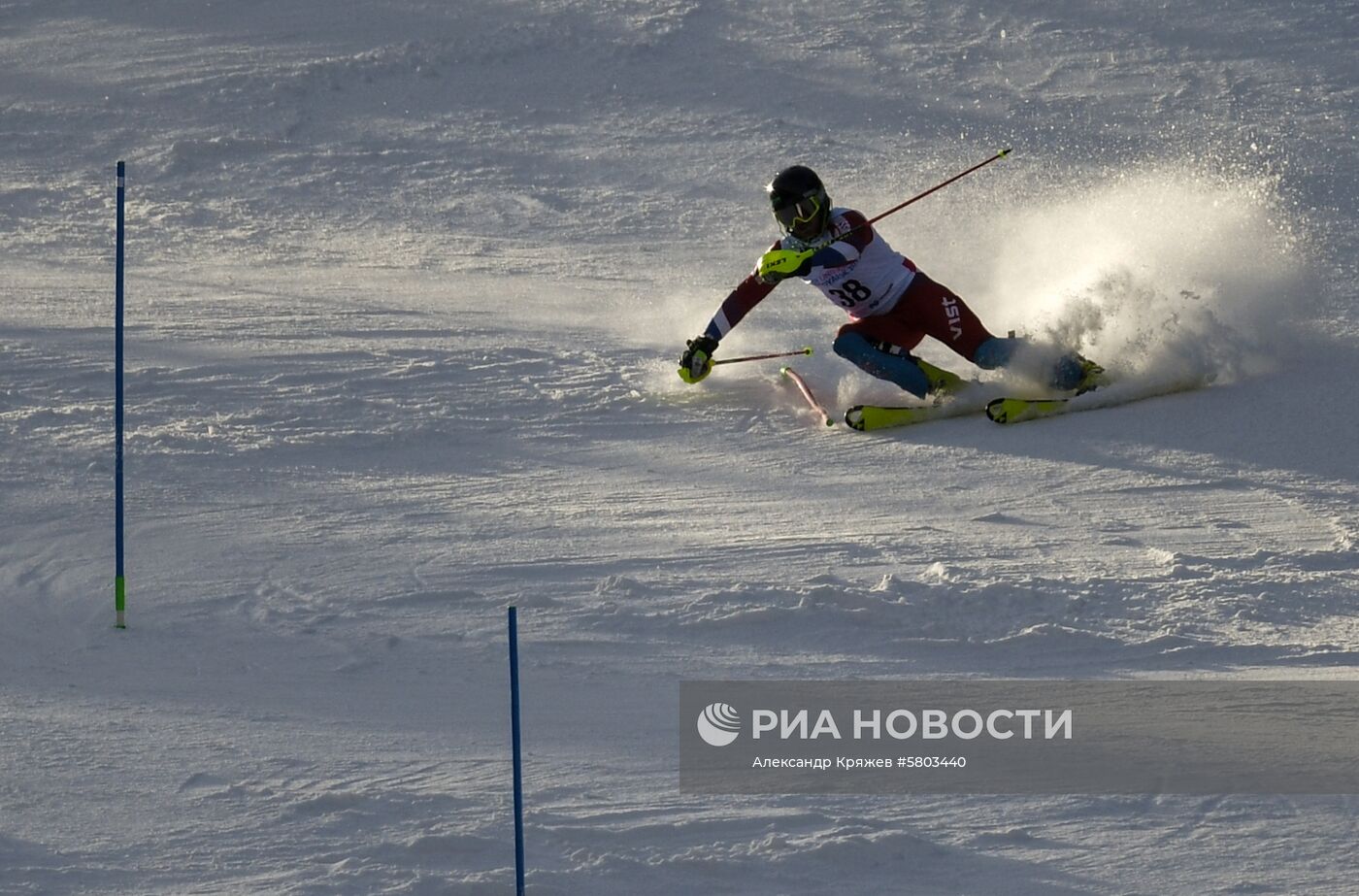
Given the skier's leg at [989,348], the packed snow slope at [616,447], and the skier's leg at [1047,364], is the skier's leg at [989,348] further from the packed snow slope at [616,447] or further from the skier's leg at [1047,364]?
the packed snow slope at [616,447]

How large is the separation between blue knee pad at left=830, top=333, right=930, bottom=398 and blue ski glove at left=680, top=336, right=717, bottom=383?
68 centimetres

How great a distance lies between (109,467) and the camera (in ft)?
26.3

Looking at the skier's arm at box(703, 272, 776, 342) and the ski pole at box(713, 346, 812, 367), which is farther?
the ski pole at box(713, 346, 812, 367)

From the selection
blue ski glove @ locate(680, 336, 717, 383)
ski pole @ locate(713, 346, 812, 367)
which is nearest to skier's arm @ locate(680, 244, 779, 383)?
blue ski glove @ locate(680, 336, 717, 383)

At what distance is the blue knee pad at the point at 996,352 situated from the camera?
867 cm

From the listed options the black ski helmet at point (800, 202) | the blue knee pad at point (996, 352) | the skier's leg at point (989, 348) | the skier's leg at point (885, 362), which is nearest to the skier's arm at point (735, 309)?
the black ski helmet at point (800, 202)

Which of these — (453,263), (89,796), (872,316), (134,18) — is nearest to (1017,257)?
(872,316)

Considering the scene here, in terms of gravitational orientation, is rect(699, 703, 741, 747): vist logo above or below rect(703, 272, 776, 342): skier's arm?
below

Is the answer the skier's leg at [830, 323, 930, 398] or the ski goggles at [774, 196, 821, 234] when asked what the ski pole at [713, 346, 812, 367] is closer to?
the skier's leg at [830, 323, 930, 398]

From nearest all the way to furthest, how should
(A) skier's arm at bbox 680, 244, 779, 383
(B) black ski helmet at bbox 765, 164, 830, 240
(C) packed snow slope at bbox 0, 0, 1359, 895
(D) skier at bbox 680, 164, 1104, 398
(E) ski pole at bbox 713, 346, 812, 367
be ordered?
(C) packed snow slope at bbox 0, 0, 1359, 895
(B) black ski helmet at bbox 765, 164, 830, 240
(D) skier at bbox 680, 164, 1104, 398
(A) skier's arm at bbox 680, 244, 779, 383
(E) ski pole at bbox 713, 346, 812, 367

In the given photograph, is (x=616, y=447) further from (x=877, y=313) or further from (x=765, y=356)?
(x=877, y=313)

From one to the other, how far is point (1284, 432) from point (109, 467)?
18.0ft

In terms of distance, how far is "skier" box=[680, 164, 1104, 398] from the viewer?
27.8ft

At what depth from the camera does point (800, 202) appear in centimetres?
834
